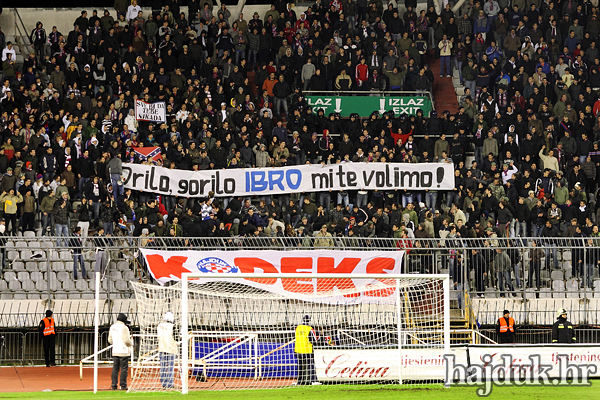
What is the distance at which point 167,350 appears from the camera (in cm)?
1728

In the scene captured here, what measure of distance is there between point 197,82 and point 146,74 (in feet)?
5.48

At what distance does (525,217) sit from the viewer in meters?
25.5

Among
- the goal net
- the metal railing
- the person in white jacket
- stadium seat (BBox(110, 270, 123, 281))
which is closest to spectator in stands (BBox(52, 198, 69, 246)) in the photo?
stadium seat (BBox(110, 270, 123, 281))

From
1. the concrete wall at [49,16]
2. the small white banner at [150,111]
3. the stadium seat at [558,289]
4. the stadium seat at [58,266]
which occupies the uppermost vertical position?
the concrete wall at [49,16]

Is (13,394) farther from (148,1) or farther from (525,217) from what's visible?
(148,1)

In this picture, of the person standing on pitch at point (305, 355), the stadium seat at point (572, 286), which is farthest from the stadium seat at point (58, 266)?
the stadium seat at point (572, 286)

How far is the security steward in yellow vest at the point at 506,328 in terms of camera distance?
21172mm

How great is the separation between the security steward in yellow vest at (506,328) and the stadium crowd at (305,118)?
3037 mm

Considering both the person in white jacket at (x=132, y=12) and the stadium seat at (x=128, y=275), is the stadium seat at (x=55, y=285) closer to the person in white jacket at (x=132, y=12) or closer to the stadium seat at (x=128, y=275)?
the stadium seat at (x=128, y=275)

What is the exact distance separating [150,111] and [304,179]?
549 centimetres

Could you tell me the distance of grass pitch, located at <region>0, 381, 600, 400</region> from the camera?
15.6 metres

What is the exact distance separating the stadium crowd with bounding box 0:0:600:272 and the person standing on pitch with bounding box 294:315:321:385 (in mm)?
6135

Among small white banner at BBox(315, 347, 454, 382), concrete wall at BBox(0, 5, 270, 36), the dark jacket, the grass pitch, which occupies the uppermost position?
concrete wall at BBox(0, 5, 270, 36)

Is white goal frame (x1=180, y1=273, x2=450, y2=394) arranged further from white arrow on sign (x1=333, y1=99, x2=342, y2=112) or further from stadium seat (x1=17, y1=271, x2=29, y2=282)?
white arrow on sign (x1=333, y1=99, x2=342, y2=112)
